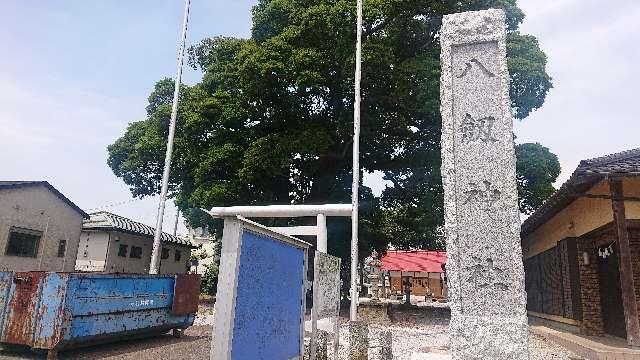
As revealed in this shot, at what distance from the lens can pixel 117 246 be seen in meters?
26.5

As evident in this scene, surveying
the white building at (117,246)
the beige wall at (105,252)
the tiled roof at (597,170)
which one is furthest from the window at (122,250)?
the tiled roof at (597,170)

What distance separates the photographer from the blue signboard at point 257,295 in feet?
12.3

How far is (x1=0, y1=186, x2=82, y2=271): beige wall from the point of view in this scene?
17859 millimetres

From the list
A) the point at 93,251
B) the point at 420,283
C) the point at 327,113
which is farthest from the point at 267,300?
the point at 420,283

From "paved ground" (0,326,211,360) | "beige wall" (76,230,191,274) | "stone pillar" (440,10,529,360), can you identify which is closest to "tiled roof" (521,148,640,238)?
"stone pillar" (440,10,529,360)

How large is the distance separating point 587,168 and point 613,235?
2.55m

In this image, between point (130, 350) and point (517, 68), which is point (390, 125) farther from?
point (130, 350)

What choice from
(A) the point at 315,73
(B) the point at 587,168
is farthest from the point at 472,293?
(A) the point at 315,73

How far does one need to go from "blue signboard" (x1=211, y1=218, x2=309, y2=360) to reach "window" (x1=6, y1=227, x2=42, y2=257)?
17604mm

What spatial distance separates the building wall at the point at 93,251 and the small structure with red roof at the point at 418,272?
1050 inches

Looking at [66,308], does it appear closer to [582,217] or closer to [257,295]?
[257,295]

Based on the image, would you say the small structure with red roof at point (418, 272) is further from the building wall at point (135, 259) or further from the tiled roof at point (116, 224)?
the tiled roof at point (116, 224)

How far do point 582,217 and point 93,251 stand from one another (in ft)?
81.9

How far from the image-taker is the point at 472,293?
19.4ft
